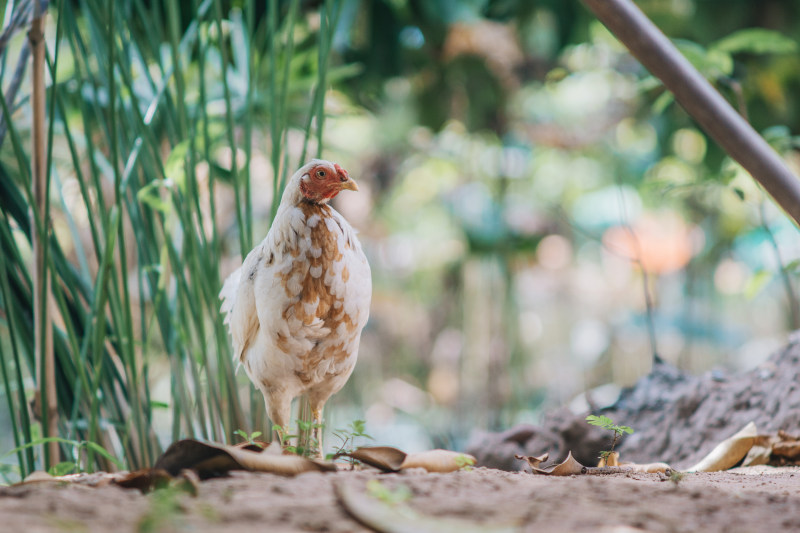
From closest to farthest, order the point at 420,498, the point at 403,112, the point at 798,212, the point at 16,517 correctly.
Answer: the point at 16,517
the point at 420,498
the point at 798,212
the point at 403,112

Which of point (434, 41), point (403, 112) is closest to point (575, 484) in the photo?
point (434, 41)

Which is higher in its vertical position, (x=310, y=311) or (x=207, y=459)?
(x=310, y=311)

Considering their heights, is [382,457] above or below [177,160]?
below

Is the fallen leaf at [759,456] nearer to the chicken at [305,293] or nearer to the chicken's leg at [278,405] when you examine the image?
the chicken at [305,293]

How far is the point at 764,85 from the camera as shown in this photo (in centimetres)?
458

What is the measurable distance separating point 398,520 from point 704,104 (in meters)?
0.85

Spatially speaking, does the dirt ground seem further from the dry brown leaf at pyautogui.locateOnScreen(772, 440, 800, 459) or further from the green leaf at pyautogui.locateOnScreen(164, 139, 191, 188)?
the green leaf at pyautogui.locateOnScreen(164, 139, 191, 188)

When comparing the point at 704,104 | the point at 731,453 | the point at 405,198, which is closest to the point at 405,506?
the point at 704,104

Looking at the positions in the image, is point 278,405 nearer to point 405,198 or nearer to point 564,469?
point 564,469

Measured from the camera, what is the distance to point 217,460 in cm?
97

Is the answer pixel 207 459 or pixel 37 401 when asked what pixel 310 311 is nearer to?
pixel 207 459

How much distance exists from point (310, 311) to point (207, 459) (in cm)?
45

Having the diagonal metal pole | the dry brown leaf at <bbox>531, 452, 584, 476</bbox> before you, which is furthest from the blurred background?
the diagonal metal pole

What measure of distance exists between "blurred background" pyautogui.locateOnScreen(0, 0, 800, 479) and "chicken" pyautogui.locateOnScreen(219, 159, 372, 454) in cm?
17
